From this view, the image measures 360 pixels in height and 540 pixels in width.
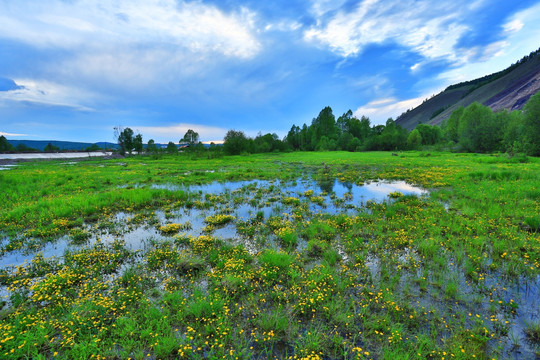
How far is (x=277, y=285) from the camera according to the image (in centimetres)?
647

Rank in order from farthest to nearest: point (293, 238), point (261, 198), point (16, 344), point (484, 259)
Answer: point (261, 198), point (293, 238), point (484, 259), point (16, 344)

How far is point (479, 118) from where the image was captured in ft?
234

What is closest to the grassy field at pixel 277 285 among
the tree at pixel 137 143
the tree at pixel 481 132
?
the tree at pixel 481 132

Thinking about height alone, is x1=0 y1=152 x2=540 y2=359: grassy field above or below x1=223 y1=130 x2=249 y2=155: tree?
below

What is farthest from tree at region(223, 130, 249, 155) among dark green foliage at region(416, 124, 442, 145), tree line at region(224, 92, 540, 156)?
dark green foliage at region(416, 124, 442, 145)

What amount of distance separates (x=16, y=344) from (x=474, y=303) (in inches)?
437

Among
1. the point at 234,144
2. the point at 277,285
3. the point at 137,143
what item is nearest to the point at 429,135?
the point at 234,144

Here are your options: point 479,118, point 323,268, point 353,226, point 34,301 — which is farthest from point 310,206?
point 479,118

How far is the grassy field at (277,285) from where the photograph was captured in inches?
180

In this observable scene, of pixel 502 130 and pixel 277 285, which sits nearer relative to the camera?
pixel 277 285

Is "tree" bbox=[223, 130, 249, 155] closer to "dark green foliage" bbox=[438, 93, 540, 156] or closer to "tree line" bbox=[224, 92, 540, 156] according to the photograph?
"tree line" bbox=[224, 92, 540, 156]

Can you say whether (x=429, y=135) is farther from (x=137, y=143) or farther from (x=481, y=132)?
(x=137, y=143)

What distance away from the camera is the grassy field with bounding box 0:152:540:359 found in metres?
4.57

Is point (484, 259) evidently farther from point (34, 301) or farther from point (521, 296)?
point (34, 301)
